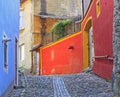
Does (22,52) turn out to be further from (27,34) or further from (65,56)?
(65,56)

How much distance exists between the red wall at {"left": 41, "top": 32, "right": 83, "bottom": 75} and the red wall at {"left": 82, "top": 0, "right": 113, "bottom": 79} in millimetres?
5609

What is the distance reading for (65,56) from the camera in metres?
22.7

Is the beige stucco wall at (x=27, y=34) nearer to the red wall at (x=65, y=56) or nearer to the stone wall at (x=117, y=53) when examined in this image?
the red wall at (x=65, y=56)

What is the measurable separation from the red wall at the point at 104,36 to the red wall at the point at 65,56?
5.61 m

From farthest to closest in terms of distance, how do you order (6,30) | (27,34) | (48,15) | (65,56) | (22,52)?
(22,52) < (48,15) < (27,34) < (65,56) < (6,30)

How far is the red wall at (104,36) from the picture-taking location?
40.7ft

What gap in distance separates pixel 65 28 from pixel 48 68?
12.8ft

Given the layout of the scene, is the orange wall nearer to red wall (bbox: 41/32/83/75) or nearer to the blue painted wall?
red wall (bbox: 41/32/83/75)

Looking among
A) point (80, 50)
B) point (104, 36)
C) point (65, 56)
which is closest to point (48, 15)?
point (65, 56)

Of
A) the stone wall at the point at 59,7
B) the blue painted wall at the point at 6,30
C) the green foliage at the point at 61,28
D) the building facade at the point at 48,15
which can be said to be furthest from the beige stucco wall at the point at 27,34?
the blue painted wall at the point at 6,30

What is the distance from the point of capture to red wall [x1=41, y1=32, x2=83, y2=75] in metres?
22.1

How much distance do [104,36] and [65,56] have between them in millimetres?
9146

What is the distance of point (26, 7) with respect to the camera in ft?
98.6

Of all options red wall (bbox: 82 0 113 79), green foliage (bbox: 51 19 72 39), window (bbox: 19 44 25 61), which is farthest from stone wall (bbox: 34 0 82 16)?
red wall (bbox: 82 0 113 79)
